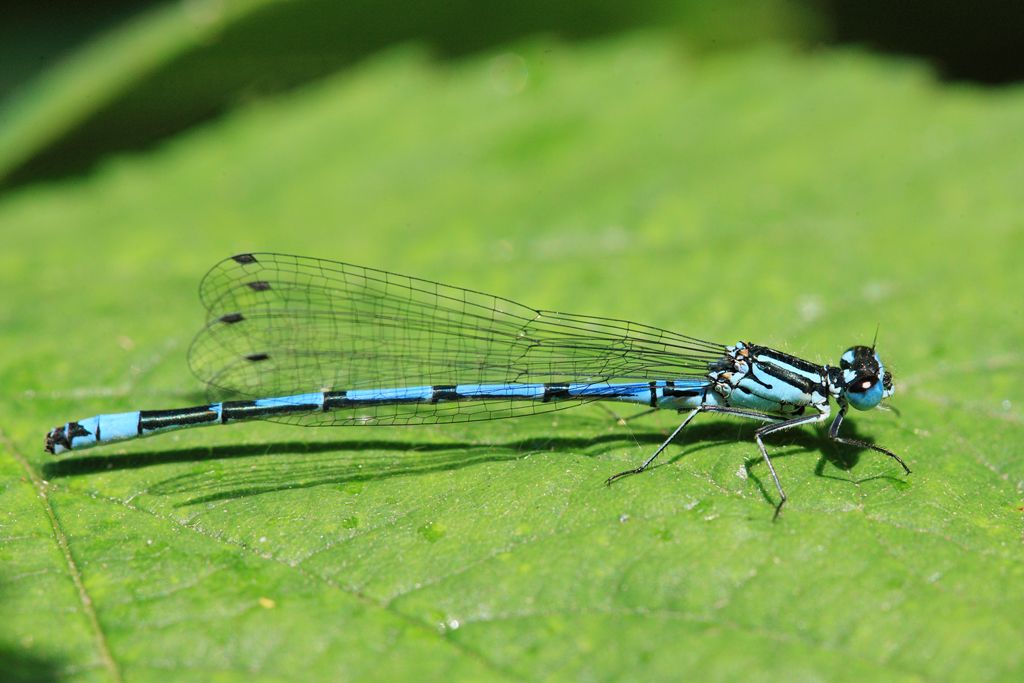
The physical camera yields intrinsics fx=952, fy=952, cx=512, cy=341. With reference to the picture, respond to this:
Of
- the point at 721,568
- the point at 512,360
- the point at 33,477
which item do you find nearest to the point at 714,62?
the point at 512,360

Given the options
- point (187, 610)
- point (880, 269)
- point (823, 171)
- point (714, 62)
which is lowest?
point (187, 610)

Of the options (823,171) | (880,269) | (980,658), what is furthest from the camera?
(823,171)

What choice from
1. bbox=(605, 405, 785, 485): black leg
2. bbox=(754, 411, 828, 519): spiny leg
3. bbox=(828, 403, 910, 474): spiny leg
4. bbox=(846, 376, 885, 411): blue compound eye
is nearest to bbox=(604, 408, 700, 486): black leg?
bbox=(605, 405, 785, 485): black leg

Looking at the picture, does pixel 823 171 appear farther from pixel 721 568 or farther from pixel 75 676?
pixel 75 676

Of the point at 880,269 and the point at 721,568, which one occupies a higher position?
the point at 880,269

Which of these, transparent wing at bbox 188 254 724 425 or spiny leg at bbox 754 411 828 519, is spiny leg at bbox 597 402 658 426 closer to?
transparent wing at bbox 188 254 724 425

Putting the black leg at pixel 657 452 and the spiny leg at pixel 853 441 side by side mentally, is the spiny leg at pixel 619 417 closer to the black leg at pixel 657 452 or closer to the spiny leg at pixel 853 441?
the black leg at pixel 657 452
